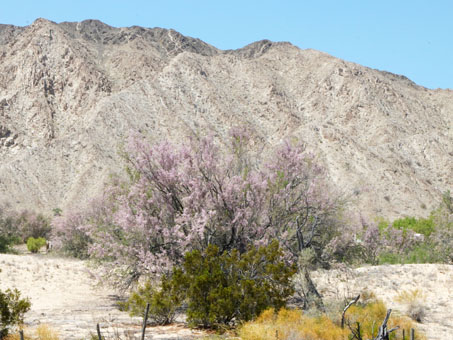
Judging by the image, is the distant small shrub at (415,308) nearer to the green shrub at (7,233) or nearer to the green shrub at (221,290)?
the green shrub at (221,290)

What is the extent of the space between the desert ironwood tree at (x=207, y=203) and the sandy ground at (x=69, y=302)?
159cm

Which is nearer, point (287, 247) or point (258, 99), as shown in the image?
point (287, 247)

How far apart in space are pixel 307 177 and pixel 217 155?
2.58 m

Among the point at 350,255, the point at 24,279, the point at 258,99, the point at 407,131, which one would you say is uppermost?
the point at 258,99

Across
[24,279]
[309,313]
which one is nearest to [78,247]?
[24,279]

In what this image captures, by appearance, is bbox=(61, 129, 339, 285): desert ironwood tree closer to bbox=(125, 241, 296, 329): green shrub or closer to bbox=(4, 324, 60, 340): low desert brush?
bbox=(125, 241, 296, 329): green shrub

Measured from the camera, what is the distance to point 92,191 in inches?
2066

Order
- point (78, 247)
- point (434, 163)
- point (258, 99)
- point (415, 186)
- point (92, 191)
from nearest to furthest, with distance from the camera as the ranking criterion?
point (78, 247) → point (92, 191) → point (415, 186) → point (434, 163) → point (258, 99)

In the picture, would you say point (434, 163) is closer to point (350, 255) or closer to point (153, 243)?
point (350, 255)

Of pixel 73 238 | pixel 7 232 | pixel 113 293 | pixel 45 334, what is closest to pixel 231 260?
pixel 45 334

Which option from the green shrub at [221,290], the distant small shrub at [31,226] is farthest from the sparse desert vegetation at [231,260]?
the distant small shrub at [31,226]

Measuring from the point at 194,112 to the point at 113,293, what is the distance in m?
52.1

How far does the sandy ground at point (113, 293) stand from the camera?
402 inches

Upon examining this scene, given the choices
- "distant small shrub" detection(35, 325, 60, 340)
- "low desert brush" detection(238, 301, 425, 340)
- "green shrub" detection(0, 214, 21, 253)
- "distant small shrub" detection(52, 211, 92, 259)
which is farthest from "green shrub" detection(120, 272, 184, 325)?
"green shrub" detection(0, 214, 21, 253)
